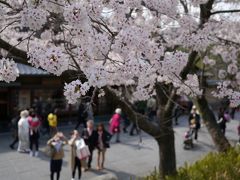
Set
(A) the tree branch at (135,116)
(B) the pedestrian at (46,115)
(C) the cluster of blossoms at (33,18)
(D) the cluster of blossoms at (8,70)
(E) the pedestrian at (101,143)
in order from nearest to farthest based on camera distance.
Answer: (C) the cluster of blossoms at (33,18), (D) the cluster of blossoms at (8,70), (A) the tree branch at (135,116), (E) the pedestrian at (101,143), (B) the pedestrian at (46,115)

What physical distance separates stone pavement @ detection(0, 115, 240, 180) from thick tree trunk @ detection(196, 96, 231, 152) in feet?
6.78

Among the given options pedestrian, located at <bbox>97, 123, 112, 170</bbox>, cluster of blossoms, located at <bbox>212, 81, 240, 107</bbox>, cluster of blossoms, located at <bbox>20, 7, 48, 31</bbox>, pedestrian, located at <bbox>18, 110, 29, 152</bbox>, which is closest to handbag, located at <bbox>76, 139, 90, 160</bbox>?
pedestrian, located at <bbox>97, 123, 112, 170</bbox>

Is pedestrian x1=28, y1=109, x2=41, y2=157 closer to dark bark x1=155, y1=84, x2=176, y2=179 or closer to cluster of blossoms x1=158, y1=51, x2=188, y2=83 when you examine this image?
dark bark x1=155, y1=84, x2=176, y2=179

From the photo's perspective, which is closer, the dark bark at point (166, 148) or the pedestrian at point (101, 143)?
the dark bark at point (166, 148)

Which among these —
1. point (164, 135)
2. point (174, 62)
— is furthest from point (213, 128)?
point (174, 62)

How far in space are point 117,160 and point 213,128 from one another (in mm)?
3930

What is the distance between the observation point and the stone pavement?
11.0m

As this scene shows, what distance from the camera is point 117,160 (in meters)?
12.8

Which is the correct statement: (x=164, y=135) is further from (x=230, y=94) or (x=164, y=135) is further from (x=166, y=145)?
(x=230, y=94)

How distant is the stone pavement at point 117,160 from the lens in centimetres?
1096

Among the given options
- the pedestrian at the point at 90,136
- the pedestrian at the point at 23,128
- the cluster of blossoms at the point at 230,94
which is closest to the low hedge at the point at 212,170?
the cluster of blossoms at the point at 230,94

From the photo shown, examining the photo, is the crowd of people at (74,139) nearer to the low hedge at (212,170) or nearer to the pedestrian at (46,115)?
the pedestrian at (46,115)

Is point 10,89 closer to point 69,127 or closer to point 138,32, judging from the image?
point 69,127

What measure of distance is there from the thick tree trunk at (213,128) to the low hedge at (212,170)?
3.97ft
